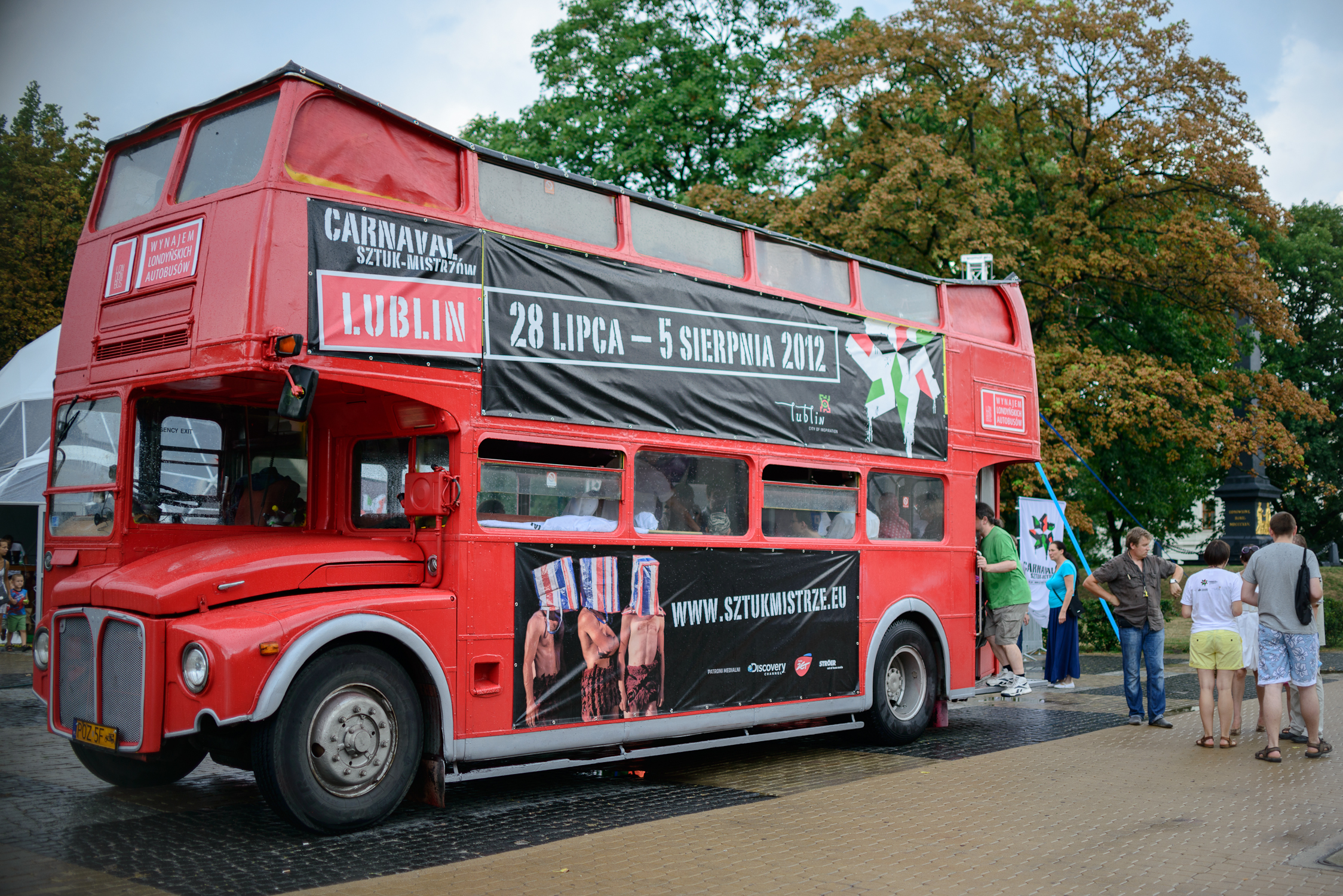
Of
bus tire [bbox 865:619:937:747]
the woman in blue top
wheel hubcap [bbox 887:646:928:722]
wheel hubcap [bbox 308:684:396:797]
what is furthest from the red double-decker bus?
the woman in blue top

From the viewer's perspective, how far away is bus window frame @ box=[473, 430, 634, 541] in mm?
7238

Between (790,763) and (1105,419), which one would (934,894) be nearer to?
(790,763)

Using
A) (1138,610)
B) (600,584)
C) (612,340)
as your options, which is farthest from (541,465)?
(1138,610)

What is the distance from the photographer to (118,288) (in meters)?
7.31

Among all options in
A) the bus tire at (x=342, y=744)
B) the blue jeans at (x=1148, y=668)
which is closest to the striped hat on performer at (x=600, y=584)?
the bus tire at (x=342, y=744)

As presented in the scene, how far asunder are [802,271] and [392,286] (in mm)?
4310

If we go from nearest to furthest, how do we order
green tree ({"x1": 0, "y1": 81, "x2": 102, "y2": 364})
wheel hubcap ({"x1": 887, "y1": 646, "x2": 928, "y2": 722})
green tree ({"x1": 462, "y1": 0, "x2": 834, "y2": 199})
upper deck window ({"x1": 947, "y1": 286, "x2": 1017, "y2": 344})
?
wheel hubcap ({"x1": 887, "y1": 646, "x2": 928, "y2": 722}), upper deck window ({"x1": 947, "y1": 286, "x2": 1017, "y2": 344}), green tree ({"x1": 0, "y1": 81, "x2": 102, "y2": 364}), green tree ({"x1": 462, "y1": 0, "x2": 834, "y2": 199})

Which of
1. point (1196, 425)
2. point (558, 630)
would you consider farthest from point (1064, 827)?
point (1196, 425)

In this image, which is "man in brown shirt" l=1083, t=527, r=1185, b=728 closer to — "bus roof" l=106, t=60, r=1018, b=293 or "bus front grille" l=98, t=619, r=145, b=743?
"bus roof" l=106, t=60, r=1018, b=293

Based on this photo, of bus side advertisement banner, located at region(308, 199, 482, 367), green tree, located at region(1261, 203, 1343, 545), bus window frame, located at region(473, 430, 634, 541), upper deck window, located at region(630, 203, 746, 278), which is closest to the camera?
bus side advertisement banner, located at region(308, 199, 482, 367)

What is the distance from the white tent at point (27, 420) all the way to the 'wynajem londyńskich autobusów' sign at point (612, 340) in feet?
44.8

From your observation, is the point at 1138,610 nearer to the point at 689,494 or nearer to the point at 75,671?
the point at 689,494

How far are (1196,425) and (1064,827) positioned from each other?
1603 cm

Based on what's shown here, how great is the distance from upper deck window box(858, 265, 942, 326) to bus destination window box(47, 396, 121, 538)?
6409 mm
